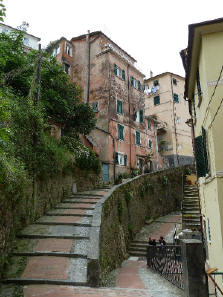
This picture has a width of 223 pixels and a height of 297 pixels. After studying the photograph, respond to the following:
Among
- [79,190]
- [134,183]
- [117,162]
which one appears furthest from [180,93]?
[79,190]

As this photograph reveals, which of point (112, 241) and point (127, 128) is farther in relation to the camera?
point (127, 128)

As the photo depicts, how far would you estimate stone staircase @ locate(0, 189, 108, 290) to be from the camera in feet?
22.1

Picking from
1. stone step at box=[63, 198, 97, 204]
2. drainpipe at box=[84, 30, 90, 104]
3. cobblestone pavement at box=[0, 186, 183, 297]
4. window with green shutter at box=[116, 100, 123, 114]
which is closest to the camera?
cobblestone pavement at box=[0, 186, 183, 297]

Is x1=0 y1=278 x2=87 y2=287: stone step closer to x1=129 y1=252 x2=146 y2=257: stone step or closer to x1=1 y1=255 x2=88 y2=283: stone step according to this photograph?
x1=1 y1=255 x2=88 y2=283: stone step

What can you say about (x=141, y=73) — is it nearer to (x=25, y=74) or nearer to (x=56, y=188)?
(x=25, y=74)

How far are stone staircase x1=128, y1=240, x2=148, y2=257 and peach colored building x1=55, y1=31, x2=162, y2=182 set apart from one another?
23.5ft

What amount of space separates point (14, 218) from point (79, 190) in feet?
27.8

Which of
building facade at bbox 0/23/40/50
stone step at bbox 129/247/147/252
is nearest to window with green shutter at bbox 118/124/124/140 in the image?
stone step at bbox 129/247/147/252

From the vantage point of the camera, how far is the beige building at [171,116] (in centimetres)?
3516

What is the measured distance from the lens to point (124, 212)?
15172 mm

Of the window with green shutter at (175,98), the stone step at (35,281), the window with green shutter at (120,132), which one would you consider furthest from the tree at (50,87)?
the window with green shutter at (175,98)

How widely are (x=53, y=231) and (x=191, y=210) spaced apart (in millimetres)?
11131

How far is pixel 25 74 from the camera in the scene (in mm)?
15977

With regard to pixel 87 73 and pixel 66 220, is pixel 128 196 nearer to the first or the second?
pixel 66 220
